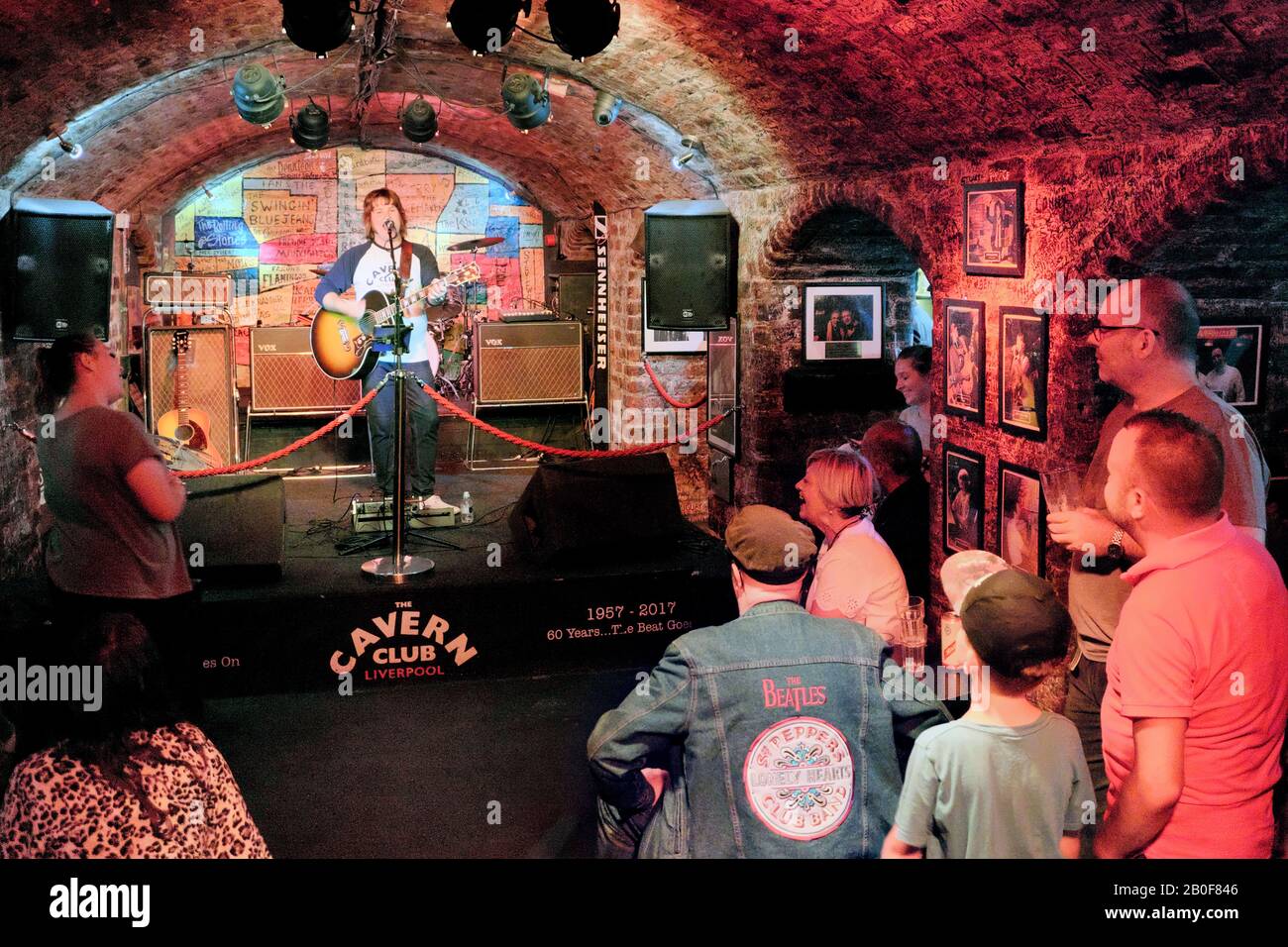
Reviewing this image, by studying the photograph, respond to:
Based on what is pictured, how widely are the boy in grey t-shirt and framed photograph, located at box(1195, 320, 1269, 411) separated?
8.89 feet

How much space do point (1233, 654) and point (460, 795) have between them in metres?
2.79

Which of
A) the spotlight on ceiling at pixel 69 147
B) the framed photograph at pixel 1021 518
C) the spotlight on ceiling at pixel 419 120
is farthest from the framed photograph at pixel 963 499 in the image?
the spotlight on ceiling at pixel 69 147

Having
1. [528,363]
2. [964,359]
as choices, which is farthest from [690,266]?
[528,363]

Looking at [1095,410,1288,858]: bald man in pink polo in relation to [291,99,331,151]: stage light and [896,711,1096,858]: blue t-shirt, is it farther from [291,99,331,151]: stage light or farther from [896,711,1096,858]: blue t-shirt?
[291,99,331,151]: stage light

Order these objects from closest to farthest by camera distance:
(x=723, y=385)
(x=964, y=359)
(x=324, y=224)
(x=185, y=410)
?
(x=964, y=359), (x=723, y=385), (x=185, y=410), (x=324, y=224)

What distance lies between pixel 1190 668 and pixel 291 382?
8.99 m

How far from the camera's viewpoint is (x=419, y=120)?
810 cm

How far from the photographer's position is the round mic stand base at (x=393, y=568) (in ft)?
17.4

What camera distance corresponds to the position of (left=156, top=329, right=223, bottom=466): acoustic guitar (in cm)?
921

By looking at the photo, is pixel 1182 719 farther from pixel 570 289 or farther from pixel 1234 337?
pixel 570 289

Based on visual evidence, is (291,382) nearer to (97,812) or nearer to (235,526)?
(235,526)

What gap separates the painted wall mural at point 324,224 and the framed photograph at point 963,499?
8.20 m

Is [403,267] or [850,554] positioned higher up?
[403,267]
